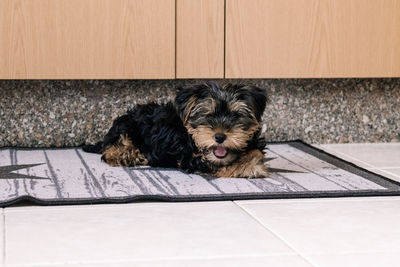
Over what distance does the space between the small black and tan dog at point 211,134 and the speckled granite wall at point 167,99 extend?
22.3 inches

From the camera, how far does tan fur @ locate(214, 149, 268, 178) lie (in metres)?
2.52

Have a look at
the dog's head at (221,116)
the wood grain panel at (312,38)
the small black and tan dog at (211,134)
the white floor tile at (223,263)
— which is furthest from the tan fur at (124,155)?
the white floor tile at (223,263)

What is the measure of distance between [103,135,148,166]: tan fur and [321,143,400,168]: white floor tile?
942 mm

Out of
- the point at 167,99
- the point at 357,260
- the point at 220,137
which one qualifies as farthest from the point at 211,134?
the point at 357,260

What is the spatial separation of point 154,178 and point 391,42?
53.2 inches

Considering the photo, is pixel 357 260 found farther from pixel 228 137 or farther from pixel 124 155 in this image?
pixel 124 155

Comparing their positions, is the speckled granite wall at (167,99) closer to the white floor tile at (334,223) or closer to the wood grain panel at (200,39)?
the wood grain panel at (200,39)

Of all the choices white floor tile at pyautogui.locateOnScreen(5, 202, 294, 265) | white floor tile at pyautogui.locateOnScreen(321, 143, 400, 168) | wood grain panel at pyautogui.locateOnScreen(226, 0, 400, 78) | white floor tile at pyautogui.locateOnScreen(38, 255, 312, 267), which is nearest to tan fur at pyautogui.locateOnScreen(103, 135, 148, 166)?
wood grain panel at pyautogui.locateOnScreen(226, 0, 400, 78)

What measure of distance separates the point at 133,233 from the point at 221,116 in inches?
32.9

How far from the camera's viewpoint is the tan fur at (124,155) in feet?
9.06

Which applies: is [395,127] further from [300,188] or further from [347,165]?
[300,188]

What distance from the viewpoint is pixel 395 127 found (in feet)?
11.7

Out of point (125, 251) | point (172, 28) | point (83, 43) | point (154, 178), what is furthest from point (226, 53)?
point (125, 251)

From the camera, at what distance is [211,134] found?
2475 millimetres
